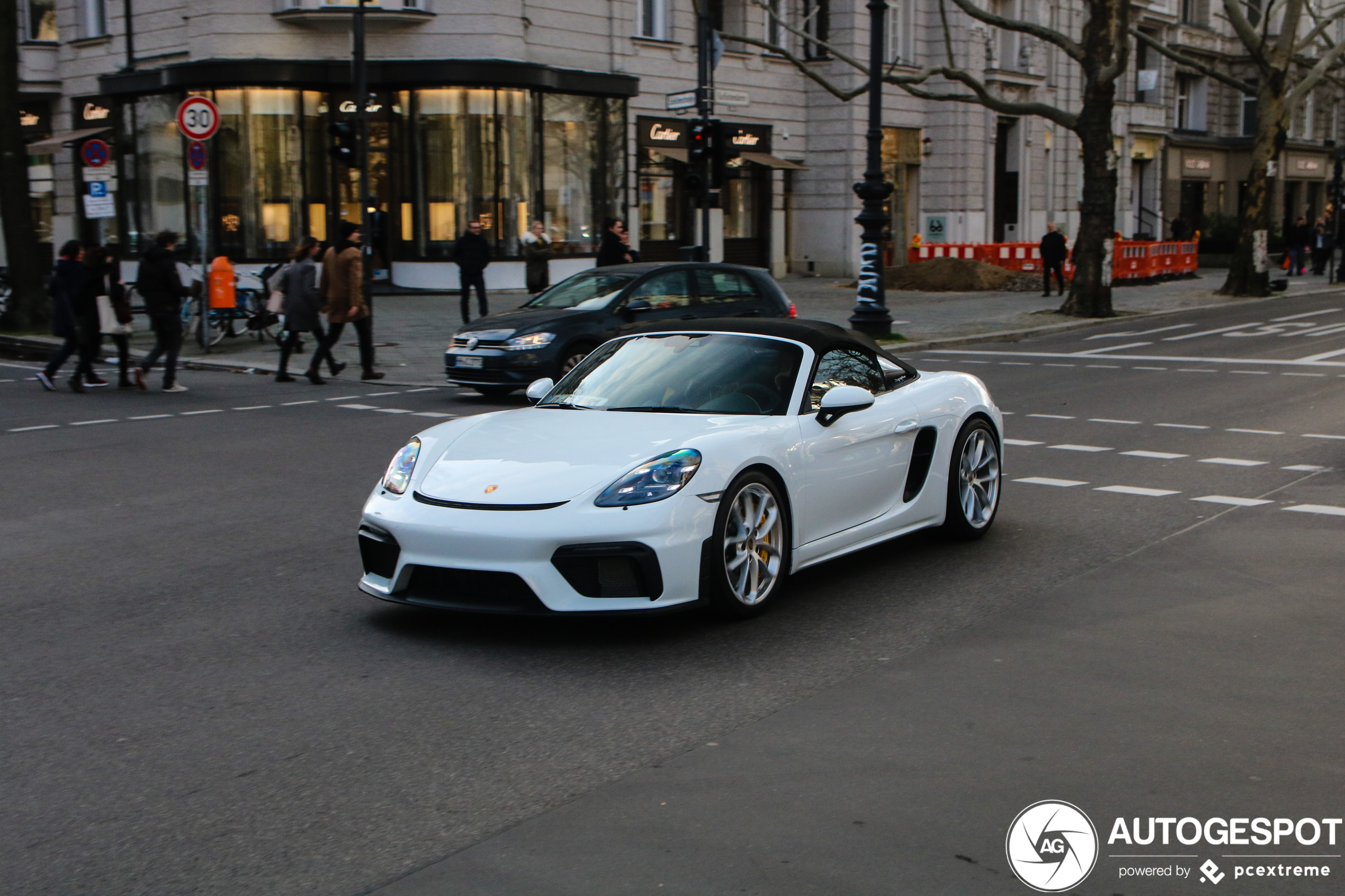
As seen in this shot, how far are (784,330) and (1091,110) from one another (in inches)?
895

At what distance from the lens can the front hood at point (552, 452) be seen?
6043 millimetres

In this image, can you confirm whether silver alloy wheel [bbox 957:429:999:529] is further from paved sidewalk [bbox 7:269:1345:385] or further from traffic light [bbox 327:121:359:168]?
traffic light [bbox 327:121:359:168]

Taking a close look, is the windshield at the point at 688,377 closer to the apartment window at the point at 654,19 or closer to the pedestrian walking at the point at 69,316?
the pedestrian walking at the point at 69,316

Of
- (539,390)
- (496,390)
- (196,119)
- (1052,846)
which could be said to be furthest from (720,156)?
(1052,846)

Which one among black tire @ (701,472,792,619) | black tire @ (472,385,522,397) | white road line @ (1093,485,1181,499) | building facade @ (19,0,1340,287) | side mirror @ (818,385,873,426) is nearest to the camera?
black tire @ (701,472,792,619)

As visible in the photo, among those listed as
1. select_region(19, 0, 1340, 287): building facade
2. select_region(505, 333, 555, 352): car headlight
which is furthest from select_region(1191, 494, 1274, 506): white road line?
select_region(19, 0, 1340, 287): building facade

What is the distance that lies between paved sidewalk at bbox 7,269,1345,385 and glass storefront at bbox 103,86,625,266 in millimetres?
1609

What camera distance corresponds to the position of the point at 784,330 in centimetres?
744

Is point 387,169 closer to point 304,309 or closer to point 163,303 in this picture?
point 304,309

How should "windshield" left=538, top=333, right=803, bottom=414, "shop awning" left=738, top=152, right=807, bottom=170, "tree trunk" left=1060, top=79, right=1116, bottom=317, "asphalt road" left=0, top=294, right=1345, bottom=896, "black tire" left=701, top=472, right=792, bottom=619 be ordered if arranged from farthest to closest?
"shop awning" left=738, top=152, right=807, bottom=170 → "tree trunk" left=1060, top=79, right=1116, bottom=317 → "windshield" left=538, top=333, right=803, bottom=414 → "black tire" left=701, top=472, right=792, bottom=619 → "asphalt road" left=0, top=294, right=1345, bottom=896

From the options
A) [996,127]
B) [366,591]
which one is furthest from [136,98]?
[366,591]

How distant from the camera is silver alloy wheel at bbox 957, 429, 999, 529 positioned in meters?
8.08

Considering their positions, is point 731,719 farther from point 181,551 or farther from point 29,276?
point 29,276

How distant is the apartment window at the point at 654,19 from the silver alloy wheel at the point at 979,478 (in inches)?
1156
